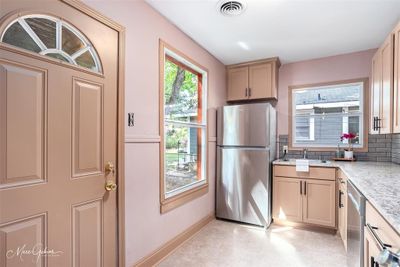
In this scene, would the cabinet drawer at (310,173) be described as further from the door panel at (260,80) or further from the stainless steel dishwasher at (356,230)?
the door panel at (260,80)

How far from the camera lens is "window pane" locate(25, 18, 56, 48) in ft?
3.97

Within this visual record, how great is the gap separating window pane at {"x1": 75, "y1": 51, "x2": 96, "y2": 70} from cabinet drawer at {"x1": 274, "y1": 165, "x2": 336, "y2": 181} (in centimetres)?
263

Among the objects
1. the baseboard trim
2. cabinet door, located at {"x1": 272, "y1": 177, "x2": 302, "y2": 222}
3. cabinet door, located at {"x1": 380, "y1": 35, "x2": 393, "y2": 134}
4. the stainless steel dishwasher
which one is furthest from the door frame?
cabinet door, located at {"x1": 380, "y1": 35, "x2": 393, "y2": 134}

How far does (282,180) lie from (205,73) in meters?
1.93

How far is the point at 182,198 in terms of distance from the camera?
2.49 metres

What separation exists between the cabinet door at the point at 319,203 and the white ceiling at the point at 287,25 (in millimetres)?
1885

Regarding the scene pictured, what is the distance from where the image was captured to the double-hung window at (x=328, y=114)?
3117 millimetres

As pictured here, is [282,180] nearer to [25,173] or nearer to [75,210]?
[75,210]

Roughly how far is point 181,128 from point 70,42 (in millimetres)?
1519

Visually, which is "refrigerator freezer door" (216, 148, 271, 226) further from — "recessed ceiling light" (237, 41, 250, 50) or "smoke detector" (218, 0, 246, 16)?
"smoke detector" (218, 0, 246, 16)

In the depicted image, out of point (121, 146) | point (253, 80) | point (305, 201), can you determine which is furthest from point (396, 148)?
point (121, 146)

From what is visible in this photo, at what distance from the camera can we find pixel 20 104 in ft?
3.69

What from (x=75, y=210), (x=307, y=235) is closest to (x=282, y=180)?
(x=307, y=235)

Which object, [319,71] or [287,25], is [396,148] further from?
[287,25]
